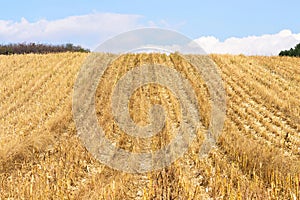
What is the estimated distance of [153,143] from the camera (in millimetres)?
10109

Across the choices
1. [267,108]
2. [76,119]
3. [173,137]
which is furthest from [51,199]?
[267,108]

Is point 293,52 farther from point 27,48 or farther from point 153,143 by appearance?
point 153,143

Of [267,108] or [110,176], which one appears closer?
[110,176]

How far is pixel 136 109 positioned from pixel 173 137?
3.31 m

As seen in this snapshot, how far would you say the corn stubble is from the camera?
7113 millimetres

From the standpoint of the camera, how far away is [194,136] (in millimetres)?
11219

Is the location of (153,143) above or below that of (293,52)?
below

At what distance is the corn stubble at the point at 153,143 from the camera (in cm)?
711

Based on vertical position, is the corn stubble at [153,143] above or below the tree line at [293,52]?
below

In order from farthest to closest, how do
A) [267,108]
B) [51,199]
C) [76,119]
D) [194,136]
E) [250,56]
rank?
[250,56], [267,108], [76,119], [194,136], [51,199]

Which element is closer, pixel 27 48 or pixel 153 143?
pixel 153 143

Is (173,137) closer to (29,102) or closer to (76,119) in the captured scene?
(76,119)

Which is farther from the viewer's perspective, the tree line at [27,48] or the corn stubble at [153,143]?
the tree line at [27,48]

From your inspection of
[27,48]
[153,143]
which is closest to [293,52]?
[27,48]
